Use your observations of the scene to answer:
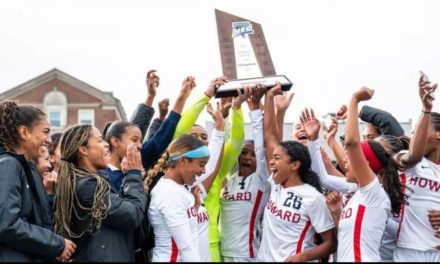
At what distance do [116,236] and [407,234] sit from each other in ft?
7.31

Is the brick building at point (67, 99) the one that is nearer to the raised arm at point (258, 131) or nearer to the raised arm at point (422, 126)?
the raised arm at point (258, 131)

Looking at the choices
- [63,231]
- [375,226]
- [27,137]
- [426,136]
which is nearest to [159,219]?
[63,231]

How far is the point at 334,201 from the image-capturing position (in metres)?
6.19

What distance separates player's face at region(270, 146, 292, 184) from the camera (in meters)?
5.65

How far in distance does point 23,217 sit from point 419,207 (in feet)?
9.71

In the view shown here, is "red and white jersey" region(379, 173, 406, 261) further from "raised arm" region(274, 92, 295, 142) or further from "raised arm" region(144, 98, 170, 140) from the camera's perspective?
"raised arm" region(144, 98, 170, 140)

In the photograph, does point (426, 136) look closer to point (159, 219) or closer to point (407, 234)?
point (407, 234)

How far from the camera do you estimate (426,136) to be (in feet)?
17.6

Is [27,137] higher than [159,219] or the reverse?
higher

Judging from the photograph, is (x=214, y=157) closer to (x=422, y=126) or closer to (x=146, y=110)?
(x=146, y=110)

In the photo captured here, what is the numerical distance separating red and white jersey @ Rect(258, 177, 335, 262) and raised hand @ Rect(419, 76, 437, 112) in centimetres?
107

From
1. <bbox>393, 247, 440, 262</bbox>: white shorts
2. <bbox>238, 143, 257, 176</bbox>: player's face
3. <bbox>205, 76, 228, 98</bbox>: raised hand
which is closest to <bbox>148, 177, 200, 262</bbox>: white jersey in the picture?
<bbox>238, 143, 257, 176</bbox>: player's face

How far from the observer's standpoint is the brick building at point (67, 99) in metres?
47.5

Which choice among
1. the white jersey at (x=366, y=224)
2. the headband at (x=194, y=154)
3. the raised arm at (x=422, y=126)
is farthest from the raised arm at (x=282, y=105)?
the white jersey at (x=366, y=224)
